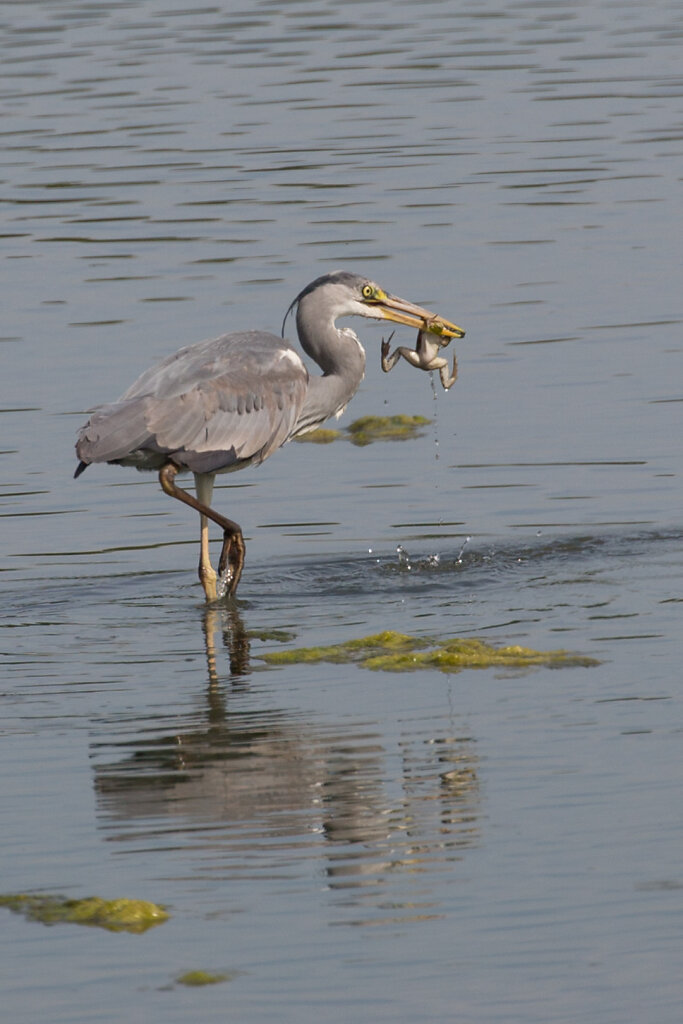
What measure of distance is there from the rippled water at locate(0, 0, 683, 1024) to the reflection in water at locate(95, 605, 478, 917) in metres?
0.02

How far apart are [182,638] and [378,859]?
329 centimetres

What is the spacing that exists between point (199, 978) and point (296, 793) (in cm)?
150

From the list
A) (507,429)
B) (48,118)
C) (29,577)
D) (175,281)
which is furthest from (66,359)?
(48,118)

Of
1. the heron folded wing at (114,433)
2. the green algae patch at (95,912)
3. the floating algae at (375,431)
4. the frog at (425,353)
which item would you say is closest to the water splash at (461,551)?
the frog at (425,353)

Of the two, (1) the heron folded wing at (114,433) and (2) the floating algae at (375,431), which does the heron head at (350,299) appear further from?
(2) the floating algae at (375,431)

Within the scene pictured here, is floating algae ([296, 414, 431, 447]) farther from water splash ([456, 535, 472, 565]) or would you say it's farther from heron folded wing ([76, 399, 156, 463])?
heron folded wing ([76, 399, 156, 463])

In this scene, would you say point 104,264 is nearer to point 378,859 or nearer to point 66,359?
point 66,359

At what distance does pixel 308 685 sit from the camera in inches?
336

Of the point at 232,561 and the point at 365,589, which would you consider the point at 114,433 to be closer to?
the point at 232,561

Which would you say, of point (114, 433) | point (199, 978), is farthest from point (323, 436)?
point (199, 978)

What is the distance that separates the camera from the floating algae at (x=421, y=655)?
8.62 metres

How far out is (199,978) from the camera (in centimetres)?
573

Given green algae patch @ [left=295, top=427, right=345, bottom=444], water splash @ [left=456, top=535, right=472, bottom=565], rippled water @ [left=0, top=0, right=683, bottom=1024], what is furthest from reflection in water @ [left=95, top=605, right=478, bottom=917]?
green algae patch @ [left=295, top=427, right=345, bottom=444]

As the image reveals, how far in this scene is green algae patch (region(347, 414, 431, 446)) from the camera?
13.4 metres
